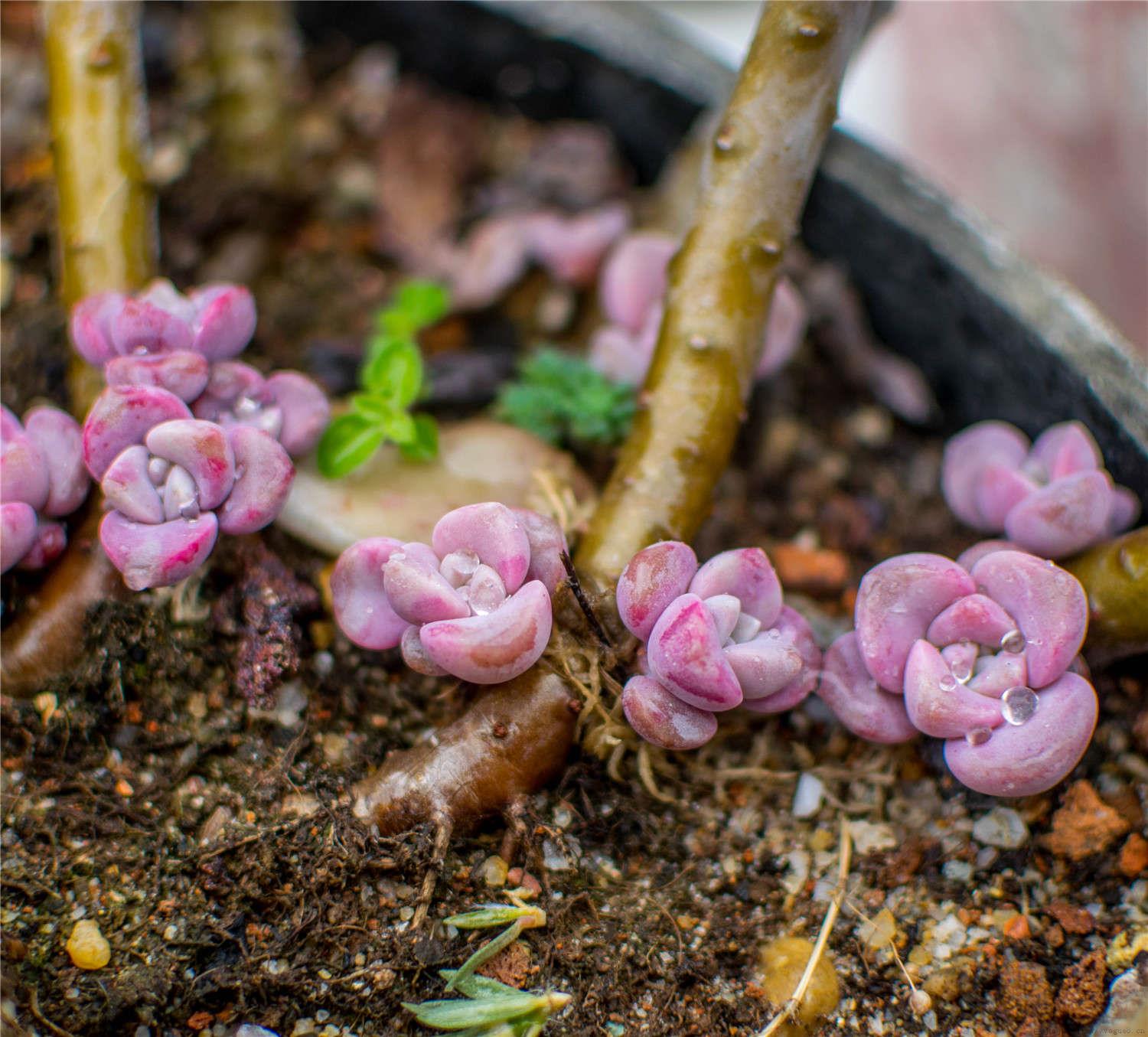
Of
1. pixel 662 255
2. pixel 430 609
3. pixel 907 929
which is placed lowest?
pixel 907 929

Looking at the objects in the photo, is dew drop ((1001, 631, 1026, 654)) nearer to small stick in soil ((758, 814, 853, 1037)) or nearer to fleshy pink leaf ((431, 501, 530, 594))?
small stick in soil ((758, 814, 853, 1037))

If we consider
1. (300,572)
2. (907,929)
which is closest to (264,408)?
(300,572)

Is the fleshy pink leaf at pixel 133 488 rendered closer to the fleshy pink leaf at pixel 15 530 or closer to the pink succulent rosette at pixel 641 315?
the fleshy pink leaf at pixel 15 530

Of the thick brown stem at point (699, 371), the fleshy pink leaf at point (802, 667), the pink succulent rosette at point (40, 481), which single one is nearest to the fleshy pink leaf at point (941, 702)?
the fleshy pink leaf at point (802, 667)

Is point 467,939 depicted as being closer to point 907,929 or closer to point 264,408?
point 907,929

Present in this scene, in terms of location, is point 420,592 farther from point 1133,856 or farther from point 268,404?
point 1133,856

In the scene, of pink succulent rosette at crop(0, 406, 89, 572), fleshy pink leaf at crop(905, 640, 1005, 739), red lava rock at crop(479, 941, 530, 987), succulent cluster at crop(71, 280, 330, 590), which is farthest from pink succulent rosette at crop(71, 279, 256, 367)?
fleshy pink leaf at crop(905, 640, 1005, 739)
